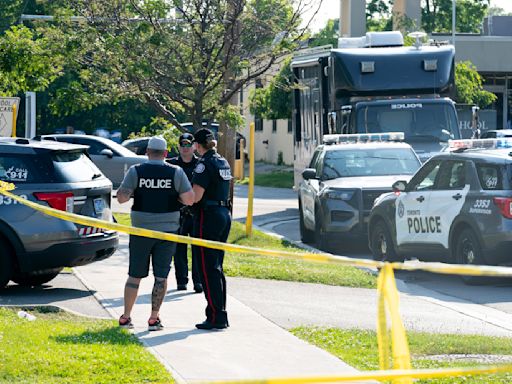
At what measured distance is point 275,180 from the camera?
41.3m

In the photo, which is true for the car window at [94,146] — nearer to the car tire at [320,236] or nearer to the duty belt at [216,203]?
the car tire at [320,236]

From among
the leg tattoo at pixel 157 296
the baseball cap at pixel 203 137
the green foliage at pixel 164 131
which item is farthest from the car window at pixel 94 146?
the leg tattoo at pixel 157 296

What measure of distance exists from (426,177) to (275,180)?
2613 cm

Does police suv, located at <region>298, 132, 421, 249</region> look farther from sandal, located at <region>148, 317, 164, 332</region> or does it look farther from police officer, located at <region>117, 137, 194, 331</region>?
sandal, located at <region>148, 317, 164, 332</region>

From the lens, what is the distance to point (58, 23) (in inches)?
771

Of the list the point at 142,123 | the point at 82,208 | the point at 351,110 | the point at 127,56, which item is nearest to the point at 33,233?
the point at 82,208

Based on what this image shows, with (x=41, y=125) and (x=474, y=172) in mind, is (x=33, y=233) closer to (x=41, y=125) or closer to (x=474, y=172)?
(x=474, y=172)

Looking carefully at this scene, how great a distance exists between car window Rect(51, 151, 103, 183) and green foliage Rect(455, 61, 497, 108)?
21324 millimetres

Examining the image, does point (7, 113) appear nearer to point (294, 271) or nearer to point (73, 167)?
point (294, 271)

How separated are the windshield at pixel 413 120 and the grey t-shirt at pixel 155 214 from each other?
36.9 feet

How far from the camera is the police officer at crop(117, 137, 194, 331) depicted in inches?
385

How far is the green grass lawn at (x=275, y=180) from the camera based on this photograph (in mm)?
39375

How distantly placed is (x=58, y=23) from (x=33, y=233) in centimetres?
862

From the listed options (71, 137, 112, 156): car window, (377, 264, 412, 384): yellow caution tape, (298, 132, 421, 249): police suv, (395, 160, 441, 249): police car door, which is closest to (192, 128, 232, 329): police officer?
(377, 264, 412, 384): yellow caution tape
